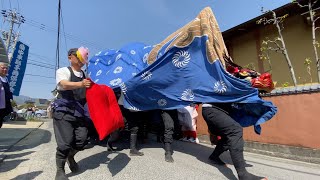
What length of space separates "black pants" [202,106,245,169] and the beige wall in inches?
312

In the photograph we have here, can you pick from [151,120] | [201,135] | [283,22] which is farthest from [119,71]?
[283,22]

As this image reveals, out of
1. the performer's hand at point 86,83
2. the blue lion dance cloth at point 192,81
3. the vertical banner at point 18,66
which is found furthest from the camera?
the vertical banner at point 18,66

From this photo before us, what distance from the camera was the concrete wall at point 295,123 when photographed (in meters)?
6.12

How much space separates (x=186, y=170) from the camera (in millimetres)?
4148

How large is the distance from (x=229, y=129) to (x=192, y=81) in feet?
3.35

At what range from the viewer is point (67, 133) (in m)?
3.58

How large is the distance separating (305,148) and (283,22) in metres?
6.86

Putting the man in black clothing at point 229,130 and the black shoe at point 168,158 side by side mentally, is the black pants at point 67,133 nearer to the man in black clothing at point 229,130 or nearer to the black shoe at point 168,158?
the black shoe at point 168,158

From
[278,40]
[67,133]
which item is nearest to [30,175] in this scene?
[67,133]

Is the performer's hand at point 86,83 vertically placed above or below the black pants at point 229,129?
above

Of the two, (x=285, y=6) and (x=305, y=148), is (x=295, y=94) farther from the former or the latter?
(x=285, y=6)

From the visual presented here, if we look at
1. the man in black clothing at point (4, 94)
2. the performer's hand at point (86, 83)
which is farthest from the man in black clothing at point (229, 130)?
the man in black clothing at point (4, 94)

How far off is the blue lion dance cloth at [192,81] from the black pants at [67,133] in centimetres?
149

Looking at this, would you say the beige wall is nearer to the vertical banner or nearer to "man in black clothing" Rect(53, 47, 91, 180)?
"man in black clothing" Rect(53, 47, 91, 180)
